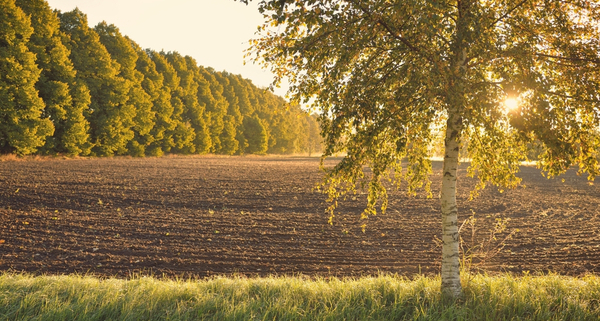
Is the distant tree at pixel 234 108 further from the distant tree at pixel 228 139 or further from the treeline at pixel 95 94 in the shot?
the distant tree at pixel 228 139

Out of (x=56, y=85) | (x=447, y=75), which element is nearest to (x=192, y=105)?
(x=56, y=85)

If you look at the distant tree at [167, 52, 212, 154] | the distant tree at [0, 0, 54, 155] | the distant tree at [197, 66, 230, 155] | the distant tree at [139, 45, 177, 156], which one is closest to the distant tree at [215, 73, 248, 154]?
the distant tree at [197, 66, 230, 155]

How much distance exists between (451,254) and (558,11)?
370 cm

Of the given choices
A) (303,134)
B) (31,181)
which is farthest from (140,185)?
(303,134)

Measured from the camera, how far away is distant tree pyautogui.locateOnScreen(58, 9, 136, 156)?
3444 cm

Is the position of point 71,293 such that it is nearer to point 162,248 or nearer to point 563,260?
point 162,248

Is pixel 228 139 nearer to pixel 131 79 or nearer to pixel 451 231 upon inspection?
pixel 131 79

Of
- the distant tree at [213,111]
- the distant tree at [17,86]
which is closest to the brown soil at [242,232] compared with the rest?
the distant tree at [17,86]

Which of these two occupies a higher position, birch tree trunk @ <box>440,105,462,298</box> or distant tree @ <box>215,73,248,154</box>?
distant tree @ <box>215,73,248,154</box>

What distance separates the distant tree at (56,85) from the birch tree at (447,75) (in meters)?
32.4

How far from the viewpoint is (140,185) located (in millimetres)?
18938

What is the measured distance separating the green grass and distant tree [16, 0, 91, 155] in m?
30.5

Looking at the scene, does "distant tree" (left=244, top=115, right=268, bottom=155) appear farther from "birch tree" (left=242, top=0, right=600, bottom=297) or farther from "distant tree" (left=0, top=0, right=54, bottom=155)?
"birch tree" (left=242, top=0, right=600, bottom=297)

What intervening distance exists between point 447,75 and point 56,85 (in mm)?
34513
